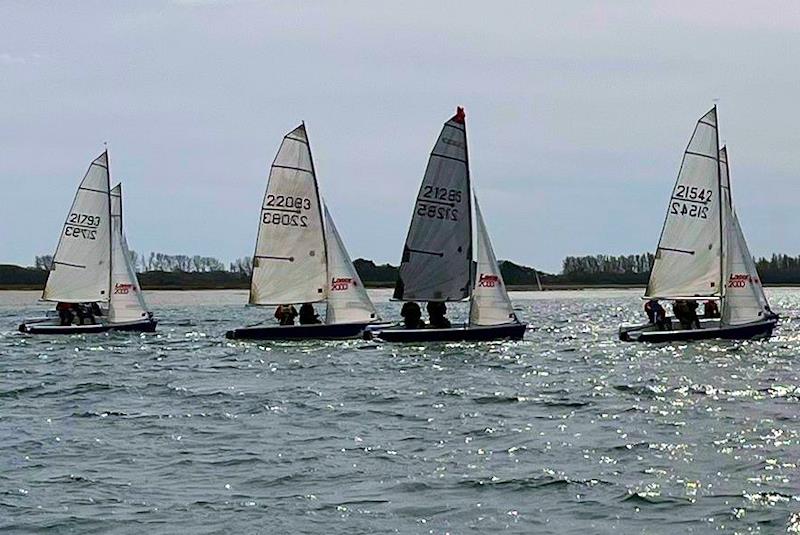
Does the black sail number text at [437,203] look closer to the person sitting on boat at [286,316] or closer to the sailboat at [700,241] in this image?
the person sitting on boat at [286,316]

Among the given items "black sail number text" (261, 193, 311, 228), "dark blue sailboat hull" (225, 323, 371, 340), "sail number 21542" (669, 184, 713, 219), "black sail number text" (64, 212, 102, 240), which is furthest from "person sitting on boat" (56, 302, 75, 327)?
"sail number 21542" (669, 184, 713, 219)

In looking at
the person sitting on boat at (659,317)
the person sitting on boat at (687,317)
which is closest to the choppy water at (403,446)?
the person sitting on boat at (687,317)

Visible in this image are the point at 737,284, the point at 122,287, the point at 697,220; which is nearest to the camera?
the point at 737,284

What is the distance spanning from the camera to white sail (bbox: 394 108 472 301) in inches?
1545

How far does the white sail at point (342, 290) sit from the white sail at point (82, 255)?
882 centimetres

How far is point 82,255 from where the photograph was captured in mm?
46062

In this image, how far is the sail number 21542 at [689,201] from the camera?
129 feet

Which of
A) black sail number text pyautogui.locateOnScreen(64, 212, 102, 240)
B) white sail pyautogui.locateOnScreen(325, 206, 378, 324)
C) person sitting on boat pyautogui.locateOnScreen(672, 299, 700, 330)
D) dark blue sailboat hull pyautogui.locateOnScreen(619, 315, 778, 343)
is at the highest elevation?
black sail number text pyautogui.locateOnScreen(64, 212, 102, 240)

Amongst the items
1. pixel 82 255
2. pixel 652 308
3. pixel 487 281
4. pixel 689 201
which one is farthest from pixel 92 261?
pixel 689 201

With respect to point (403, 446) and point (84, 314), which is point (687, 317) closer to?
point (84, 314)

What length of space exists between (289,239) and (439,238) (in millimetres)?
4970

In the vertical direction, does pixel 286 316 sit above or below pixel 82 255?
below

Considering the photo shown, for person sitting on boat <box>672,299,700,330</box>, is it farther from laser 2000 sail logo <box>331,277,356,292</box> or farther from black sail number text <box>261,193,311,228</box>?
black sail number text <box>261,193,311,228</box>

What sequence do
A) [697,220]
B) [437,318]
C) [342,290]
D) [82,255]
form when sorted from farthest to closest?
[82,255] < [342,290] < [697,220] < [437,318]
